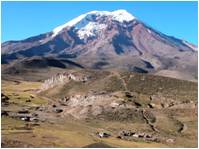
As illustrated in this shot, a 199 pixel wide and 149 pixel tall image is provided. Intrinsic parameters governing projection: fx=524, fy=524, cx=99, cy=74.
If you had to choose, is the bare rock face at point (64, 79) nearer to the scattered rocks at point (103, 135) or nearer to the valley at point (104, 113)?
the valley at point (104, 113)

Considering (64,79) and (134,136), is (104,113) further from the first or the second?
(64,79)

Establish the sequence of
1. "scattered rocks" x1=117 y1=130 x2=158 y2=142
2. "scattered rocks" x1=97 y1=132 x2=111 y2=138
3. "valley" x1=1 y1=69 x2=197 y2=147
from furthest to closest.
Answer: "scattered rocks" x1=117 y1=130 x2=158 y2=142, "scattered rocks" x1=97 y1=132 x2=111 y2=138, "valley" x1=1 y1=69 x2=197 y2=147

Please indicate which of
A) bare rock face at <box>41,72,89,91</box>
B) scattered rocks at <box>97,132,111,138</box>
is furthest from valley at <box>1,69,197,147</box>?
scattered rocks at <box>97,132,111,138</box>

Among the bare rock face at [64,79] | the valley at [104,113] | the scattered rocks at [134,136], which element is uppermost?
the bare rock face at [64,79]

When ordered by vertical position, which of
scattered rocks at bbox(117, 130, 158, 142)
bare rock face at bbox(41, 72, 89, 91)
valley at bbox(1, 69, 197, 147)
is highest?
bare rock face at bbox(41, 72, 89, 91)

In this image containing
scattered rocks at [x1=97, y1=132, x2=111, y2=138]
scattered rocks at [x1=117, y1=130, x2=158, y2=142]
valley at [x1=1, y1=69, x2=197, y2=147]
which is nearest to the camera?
valley at [x1=1, y1=69, x2=197, y2=147]

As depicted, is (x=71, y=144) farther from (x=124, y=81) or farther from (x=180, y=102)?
(x=124, y=81)

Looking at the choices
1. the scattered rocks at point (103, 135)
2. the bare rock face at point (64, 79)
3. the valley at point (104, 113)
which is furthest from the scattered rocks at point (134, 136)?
the bare rock face at point (64, 79)

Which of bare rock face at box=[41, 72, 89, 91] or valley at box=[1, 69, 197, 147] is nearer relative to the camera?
valley at box=[1, 69, 197, 147]

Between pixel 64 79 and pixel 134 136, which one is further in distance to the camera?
pixel 64 79

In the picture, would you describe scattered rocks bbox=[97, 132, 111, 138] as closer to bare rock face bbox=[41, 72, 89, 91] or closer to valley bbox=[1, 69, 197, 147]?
valley bbox=[1, 69, 197, 147]

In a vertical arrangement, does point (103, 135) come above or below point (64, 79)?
below

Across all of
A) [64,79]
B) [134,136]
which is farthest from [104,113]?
[64,79]
